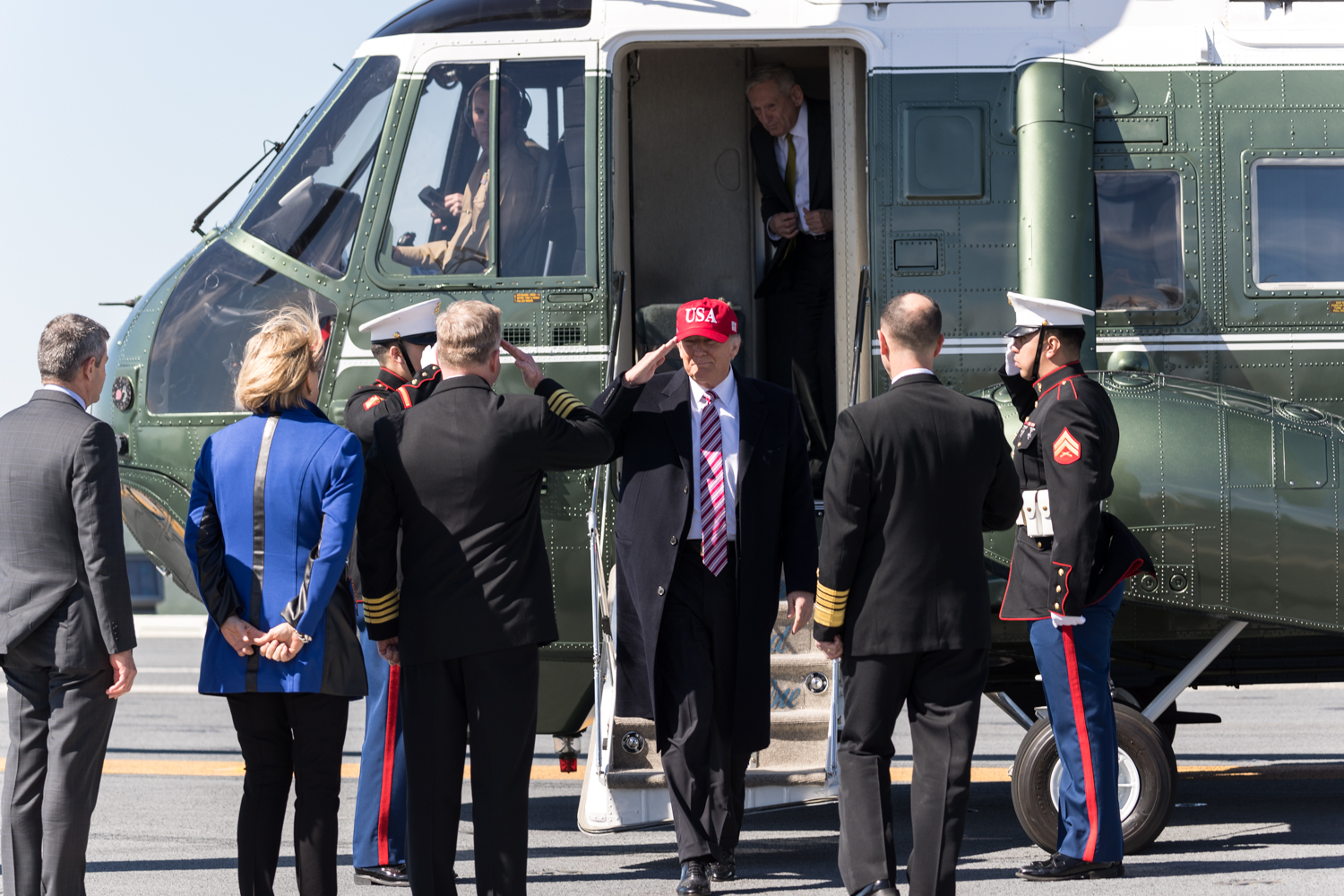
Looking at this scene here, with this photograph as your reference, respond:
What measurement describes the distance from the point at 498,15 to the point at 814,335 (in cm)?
221

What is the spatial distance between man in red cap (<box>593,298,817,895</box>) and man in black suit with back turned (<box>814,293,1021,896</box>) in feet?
2.05

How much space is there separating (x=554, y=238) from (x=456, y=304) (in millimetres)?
1913

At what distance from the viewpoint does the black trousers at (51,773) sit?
12.7ft

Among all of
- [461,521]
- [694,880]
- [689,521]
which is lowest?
[694,880]

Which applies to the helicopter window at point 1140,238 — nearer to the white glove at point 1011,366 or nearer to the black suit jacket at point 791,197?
the white glove at point 1011,366

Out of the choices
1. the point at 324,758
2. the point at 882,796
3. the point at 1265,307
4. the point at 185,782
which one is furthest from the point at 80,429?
the point at 1265,307

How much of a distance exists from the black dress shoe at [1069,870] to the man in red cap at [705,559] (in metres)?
1.12

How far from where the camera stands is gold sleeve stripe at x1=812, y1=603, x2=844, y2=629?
13.2 ft

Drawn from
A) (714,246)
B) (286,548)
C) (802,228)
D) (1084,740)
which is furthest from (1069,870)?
(714,246)

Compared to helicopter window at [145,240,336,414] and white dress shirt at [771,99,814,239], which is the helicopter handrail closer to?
helicopter window at [145,240,336,414]

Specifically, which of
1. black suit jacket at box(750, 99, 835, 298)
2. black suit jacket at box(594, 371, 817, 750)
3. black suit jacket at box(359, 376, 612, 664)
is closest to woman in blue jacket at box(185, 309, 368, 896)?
black suit jacket at box(359, 376, 612, 664)

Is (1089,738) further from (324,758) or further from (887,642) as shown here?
(324,758)

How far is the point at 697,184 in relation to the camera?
729 centimetres

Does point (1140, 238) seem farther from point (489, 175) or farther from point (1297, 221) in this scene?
point (489, 175)
